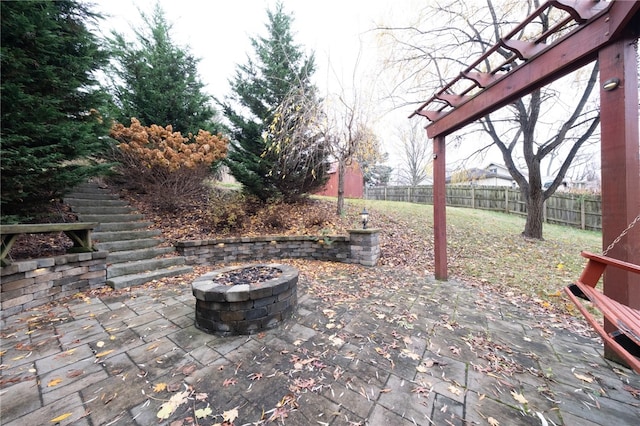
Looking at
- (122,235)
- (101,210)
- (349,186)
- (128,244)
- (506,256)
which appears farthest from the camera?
(349,186)

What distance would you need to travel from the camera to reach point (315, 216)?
5969 mm

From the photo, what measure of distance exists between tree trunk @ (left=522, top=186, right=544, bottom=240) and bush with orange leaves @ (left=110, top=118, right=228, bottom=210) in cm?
800

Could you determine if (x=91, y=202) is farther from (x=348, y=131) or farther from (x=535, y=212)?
(x=535, y=212)

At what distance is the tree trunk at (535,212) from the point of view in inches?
245

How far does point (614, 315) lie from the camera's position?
4.53ft

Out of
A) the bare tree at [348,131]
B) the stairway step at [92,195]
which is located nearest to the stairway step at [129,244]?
the stairway step at [92,195]

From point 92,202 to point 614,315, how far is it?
24.1ft

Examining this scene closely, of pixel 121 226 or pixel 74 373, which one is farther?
pixel 121 226

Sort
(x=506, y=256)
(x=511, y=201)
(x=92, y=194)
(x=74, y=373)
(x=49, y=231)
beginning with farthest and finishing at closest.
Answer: (x=511, y=201) → (x=92, y=194) → (x=506, y=256) → (x=49, y=231) → (x=74, y=373)

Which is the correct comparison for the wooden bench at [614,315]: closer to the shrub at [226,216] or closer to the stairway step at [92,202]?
the shrub at [226,216]

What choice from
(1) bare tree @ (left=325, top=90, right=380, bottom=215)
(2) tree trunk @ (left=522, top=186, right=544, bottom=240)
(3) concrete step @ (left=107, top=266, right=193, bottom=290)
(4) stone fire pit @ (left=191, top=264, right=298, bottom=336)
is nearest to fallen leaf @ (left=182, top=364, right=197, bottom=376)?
(4) stone fire pit @ (left=191, top=264, right=298, bottom=336)

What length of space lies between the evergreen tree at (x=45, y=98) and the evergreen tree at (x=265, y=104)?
2.75 meters

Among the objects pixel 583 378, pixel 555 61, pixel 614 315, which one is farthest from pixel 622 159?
pixel 583 378

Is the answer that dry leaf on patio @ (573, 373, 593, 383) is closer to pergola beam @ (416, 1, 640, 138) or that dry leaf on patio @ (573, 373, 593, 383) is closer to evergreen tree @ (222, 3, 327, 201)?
pergola beam @ (416, 1, 640, 138)
